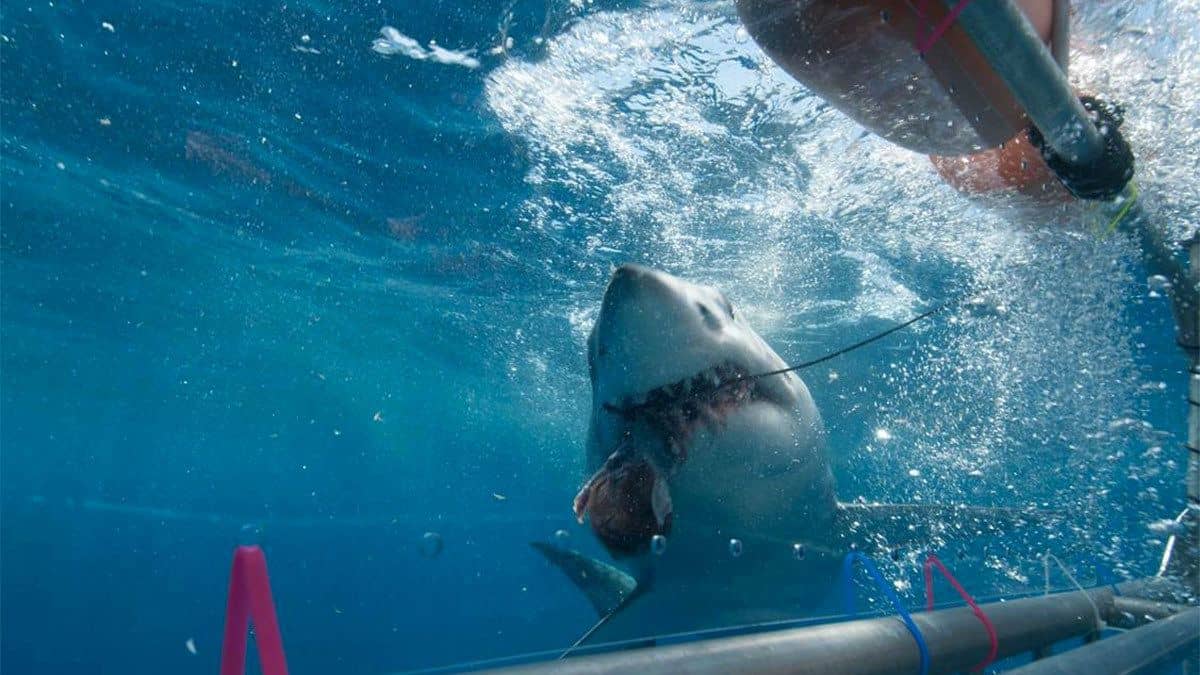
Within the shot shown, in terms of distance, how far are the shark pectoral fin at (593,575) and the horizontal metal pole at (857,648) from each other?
11.5 feet

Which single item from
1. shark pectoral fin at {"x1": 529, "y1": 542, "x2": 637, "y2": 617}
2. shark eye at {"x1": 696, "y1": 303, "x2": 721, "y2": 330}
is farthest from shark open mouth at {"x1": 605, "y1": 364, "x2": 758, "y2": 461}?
shark pectoral fin at {"x1": 529, "y1": 542, "x2": 637, "y2": 617}

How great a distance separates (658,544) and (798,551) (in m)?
1.27

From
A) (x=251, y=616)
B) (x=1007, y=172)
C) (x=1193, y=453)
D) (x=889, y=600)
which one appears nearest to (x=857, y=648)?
(x=889, y=600)

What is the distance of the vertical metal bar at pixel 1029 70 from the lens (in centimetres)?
199

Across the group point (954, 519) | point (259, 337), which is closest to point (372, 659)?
point (259, 337)

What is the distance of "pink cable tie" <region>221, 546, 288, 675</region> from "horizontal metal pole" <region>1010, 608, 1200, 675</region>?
5.71 ft

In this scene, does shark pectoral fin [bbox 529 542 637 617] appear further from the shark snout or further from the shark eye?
the shark snout

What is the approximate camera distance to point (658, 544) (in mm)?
3225

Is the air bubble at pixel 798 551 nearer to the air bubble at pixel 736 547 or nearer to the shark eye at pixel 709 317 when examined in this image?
the air bubble at pixel 736 547

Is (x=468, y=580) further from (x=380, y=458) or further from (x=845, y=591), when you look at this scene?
(x=845, y=591)

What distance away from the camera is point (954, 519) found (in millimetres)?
5176

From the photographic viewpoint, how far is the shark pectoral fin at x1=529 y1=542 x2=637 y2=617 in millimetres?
5523

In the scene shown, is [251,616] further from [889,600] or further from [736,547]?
[736,547]

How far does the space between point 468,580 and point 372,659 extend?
36.3 m
